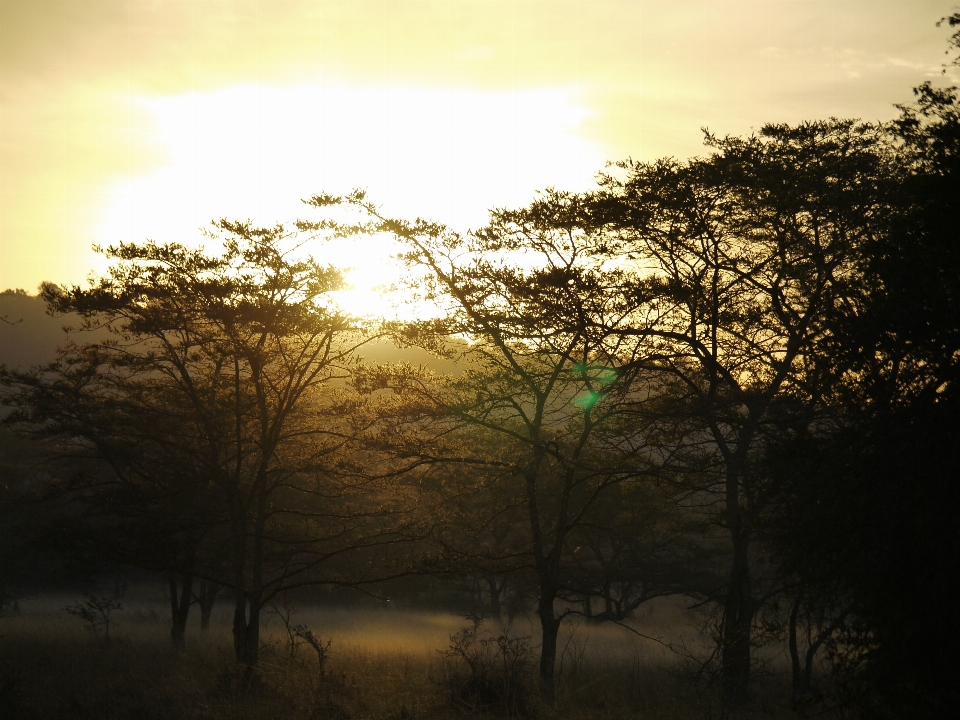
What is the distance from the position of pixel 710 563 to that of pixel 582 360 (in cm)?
1851

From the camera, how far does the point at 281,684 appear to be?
14352 mm

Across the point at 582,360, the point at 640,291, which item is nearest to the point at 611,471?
the point at 582,360

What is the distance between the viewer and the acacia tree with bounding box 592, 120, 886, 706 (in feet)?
44.5

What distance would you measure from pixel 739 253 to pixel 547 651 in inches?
316

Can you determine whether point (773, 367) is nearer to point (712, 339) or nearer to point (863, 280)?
point (712, 339)

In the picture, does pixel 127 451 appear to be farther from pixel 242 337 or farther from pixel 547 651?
pixel 547 651

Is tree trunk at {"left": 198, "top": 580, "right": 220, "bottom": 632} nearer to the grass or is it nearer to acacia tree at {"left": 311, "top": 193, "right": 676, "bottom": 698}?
the grass

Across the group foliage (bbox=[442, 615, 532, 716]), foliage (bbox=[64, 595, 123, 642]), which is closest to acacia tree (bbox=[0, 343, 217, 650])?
foliage (bbox=[64, 595, 123, 642])

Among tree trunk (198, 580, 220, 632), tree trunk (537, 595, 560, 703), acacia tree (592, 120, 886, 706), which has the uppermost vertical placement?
acacia tree (592, 120, 886, 706)

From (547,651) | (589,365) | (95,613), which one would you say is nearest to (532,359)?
(589,365)

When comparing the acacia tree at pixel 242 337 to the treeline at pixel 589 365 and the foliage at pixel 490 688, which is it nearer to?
the treeline at pixel 589 365

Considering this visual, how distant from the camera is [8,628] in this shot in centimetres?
2483

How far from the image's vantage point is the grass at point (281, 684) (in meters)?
12.3

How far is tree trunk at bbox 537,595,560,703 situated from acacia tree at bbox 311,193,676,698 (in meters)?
0.03
